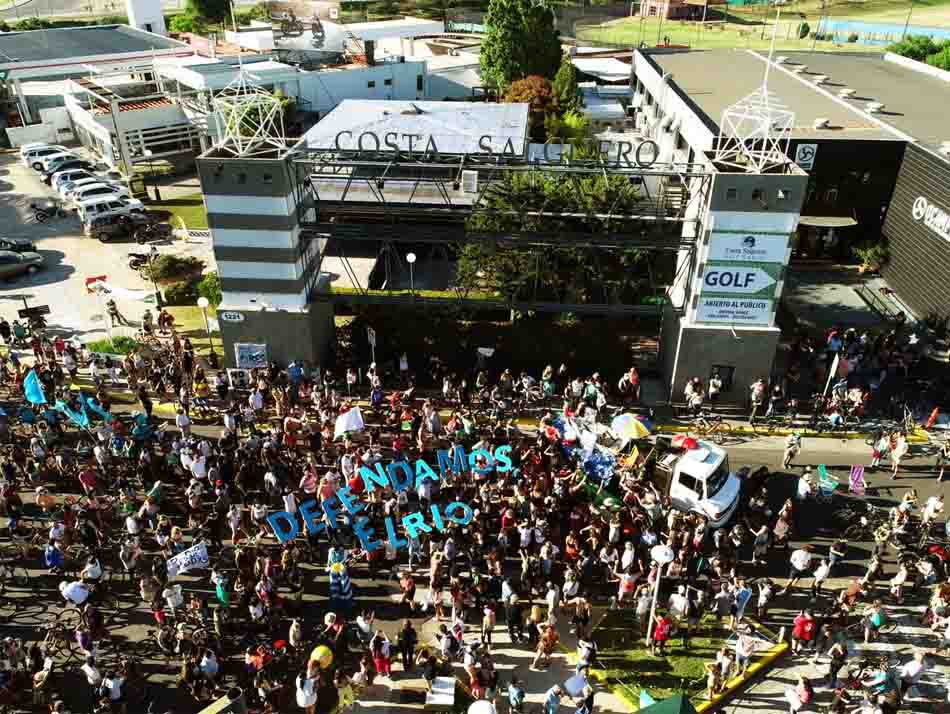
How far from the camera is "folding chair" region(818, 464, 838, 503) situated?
2420cm

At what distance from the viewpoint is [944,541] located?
22.7 metres

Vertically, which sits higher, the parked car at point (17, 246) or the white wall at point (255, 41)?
the white wall at point (255, 41)

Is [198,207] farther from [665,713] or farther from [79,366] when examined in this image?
[665,713]

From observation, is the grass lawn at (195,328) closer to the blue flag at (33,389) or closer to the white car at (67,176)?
the blue flag at (33,389)

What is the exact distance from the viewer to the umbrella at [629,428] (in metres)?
24.1

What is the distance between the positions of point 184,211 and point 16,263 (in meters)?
12.2

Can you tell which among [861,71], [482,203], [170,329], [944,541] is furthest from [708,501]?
[861,71]

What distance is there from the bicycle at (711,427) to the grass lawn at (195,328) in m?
21.2

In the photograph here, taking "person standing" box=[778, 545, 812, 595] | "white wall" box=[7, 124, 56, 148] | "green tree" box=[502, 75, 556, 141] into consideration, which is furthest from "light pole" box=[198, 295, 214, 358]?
"white wall" box=[7, 124, 56, 148]

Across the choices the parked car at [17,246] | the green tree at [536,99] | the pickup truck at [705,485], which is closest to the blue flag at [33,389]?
the parked car at [17,246]

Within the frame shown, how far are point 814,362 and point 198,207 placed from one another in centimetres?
4060

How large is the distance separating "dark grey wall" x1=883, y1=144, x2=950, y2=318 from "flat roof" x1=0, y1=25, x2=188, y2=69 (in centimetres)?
6423

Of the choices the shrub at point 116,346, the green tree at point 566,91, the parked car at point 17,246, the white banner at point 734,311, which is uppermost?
the green tree at point 566,91

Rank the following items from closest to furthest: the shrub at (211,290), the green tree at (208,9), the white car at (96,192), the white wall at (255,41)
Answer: the shrub at (211,290) → the white car at (96,192) → the white wall at (255,41) → the green tree at (208,9)
